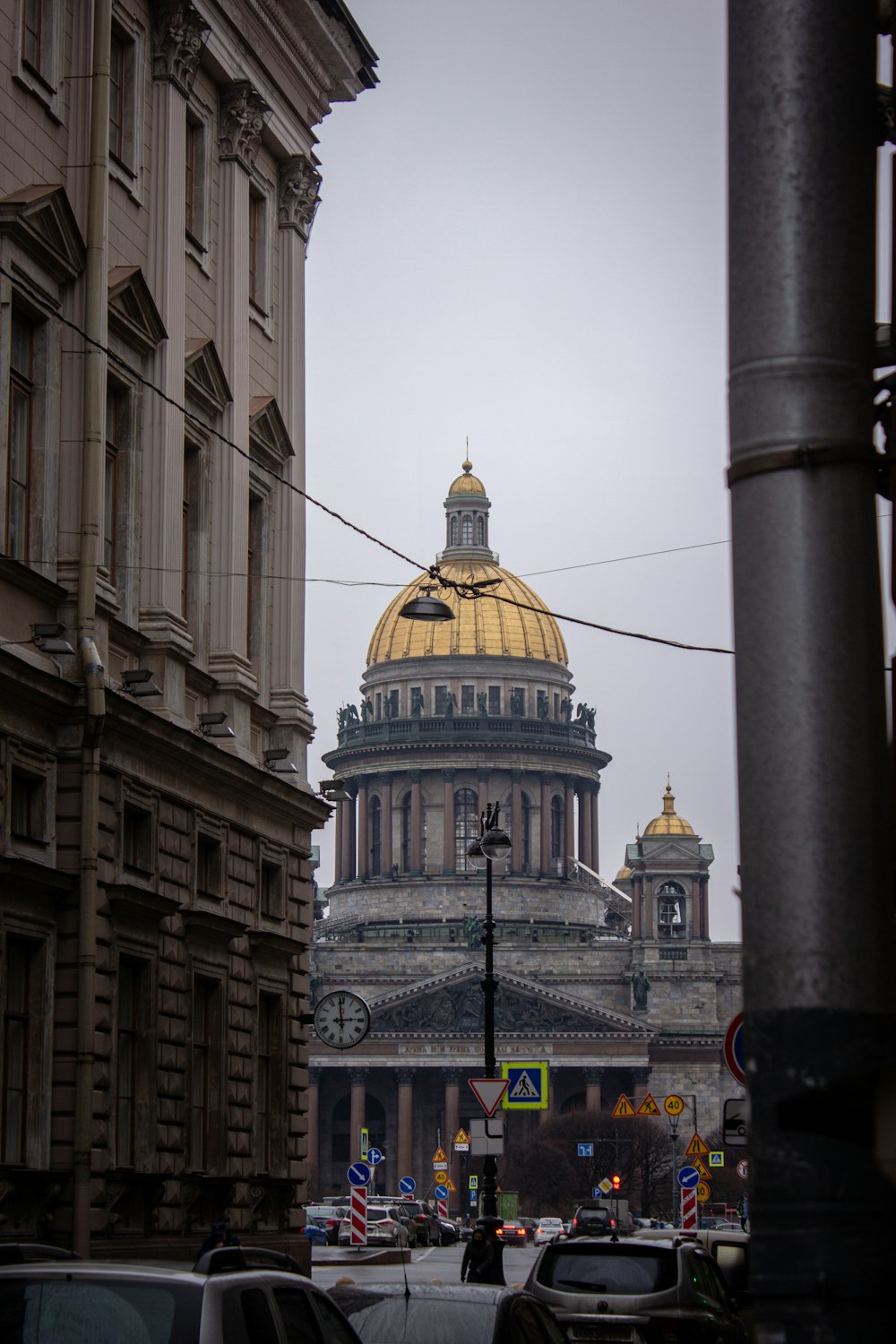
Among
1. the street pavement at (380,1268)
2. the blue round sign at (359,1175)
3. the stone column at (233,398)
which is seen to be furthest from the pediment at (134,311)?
the street pavement at (380,1268)

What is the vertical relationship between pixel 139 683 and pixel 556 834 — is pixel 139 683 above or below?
below

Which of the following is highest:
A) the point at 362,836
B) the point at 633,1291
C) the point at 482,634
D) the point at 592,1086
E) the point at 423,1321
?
the point at 482,634

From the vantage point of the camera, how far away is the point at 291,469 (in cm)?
3216

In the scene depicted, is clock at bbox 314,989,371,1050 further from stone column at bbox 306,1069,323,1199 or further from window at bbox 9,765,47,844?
stone column at bbox 306,1069,323,1199

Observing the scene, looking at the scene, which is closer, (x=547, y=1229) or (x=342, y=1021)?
(x=342, y=1021)

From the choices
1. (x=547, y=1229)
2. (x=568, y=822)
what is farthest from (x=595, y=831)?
(x=547, y=1229)

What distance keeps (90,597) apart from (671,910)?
117 metres

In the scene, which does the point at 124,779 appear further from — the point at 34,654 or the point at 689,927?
the point at 689,927

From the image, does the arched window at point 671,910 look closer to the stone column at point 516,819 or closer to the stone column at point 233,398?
the stone column at point 516,819

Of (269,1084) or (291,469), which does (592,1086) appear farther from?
(269,1084)

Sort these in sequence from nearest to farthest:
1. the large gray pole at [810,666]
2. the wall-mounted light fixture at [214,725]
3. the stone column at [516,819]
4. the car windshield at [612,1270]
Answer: the large gray pole at [810,666]
the car windshield at [612,1270]
the wall-mounted light fixture at [214,725]
the stone column at [516,819]

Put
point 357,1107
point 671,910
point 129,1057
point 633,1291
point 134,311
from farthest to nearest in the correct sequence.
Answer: point 671,910 → point 357,1107 → point 134,311 → point 129,1057 → point 633,1291

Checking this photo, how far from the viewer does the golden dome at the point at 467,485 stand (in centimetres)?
16125

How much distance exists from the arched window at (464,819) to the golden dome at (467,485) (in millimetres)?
23451
